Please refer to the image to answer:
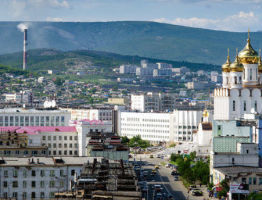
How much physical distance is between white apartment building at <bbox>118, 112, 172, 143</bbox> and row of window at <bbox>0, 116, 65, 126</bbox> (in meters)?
34.7

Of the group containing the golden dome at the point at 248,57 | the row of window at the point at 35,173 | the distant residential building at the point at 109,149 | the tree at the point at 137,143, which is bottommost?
the row of window at the point at 35,173

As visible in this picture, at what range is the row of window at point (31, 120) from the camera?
128125 millimetres

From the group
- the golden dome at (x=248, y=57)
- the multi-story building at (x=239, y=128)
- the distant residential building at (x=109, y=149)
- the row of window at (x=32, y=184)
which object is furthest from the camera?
the golden dome at (x=248, y=57)

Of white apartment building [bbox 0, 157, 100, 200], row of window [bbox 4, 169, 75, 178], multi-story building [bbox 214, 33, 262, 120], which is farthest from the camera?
multi-story building [bbox 214, 33, 262, 120]

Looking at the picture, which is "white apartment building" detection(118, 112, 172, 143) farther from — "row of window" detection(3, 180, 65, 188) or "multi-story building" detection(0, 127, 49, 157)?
"row of window" detection(3, 180, 65, 188)

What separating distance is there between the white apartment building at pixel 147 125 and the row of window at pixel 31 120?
3471 centimetres

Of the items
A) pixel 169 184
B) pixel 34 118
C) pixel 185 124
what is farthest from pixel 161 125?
pixel 169 184

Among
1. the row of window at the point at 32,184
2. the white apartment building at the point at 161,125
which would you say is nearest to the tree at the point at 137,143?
the white apartment building at the point at 161,125

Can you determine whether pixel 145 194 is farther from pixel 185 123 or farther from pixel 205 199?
pixel 185 123

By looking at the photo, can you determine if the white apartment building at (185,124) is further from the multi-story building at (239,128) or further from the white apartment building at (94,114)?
the multi-story building at (239,128)

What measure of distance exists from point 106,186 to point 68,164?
1909 cm

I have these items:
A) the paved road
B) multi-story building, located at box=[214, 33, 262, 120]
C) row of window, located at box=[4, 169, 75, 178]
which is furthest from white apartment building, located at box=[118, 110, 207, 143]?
row of window, located at box=[4, 169, 75, 178]

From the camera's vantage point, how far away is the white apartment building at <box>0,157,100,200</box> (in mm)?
64312

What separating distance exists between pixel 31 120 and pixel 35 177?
63.7 meters
